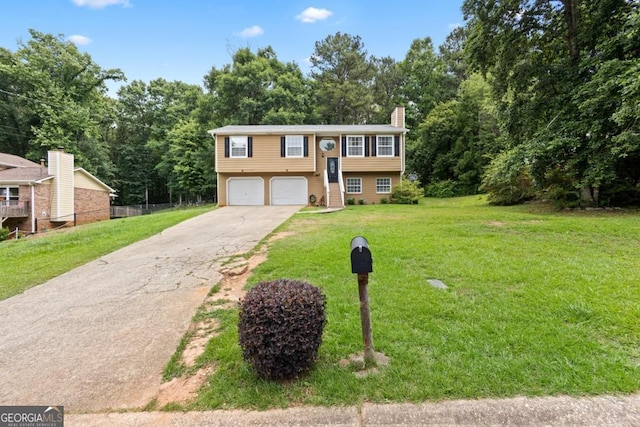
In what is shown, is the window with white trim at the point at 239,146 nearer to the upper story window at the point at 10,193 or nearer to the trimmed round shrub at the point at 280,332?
the upper story window at the point at 10,193

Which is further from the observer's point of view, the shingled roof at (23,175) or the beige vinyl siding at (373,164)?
the beige vinyl siding at (373,164)

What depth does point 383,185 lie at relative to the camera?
19719mm

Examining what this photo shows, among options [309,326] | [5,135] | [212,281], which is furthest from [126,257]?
[5,135]

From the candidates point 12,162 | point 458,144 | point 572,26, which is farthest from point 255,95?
point 572,26

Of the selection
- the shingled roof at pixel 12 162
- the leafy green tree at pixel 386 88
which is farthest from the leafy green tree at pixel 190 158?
the leafy green tree at pixel 386 88

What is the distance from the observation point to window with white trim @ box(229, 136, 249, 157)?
1862 centimetres

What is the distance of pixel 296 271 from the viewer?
5117 mm

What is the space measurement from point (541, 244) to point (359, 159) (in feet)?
43.7

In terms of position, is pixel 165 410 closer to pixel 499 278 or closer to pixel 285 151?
pixel 499 278

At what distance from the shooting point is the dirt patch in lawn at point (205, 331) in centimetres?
254

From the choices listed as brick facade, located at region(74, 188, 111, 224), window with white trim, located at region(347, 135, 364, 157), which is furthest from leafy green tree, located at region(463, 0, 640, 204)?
brick facade, located at region(74, 188, 111, 224)

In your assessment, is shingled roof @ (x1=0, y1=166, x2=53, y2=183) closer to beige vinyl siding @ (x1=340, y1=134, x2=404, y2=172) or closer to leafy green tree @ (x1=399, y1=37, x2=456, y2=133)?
beige vinyl siding @ (x1=340, y1=134, x2=404, y2=172)

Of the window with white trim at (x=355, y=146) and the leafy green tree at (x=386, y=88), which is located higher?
the leafy green tree at (x=386, y=88)

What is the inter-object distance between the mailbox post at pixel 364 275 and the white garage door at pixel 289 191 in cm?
1671
